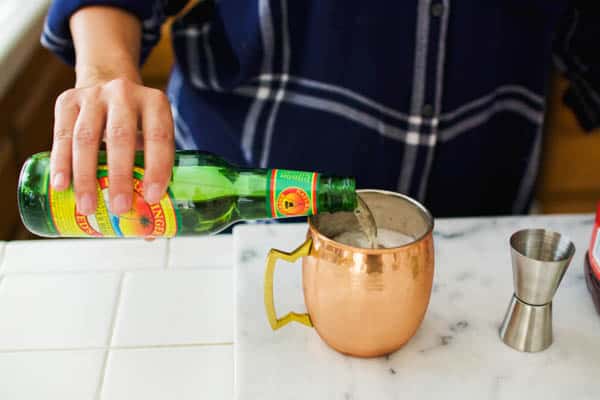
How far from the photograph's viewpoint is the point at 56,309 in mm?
712

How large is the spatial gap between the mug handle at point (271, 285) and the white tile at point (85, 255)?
8.3 inches

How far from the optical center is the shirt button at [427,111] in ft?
3.08

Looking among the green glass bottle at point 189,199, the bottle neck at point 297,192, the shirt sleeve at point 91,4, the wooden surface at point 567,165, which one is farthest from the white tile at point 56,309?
the wooden surface at point 567,165

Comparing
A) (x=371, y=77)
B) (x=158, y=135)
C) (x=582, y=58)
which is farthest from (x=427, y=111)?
(x=158, y=135)

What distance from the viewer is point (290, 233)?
0.79 metres

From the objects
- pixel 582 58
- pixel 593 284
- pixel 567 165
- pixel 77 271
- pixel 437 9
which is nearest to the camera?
pixel 593 284

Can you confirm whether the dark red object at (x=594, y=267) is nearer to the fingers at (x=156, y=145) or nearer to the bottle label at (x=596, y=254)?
the bottle label at (x=596, y=254)

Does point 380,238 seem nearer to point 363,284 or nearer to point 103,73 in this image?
point 363,284

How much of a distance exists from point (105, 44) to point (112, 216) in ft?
0.96

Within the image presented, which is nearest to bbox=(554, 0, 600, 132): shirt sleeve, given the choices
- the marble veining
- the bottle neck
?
the marble veining

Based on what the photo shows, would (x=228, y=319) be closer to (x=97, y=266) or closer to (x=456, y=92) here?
(x=97, y=266)

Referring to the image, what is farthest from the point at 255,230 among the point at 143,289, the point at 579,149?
the point at 579,149

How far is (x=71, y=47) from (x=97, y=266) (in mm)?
323

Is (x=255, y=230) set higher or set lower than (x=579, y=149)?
higher
